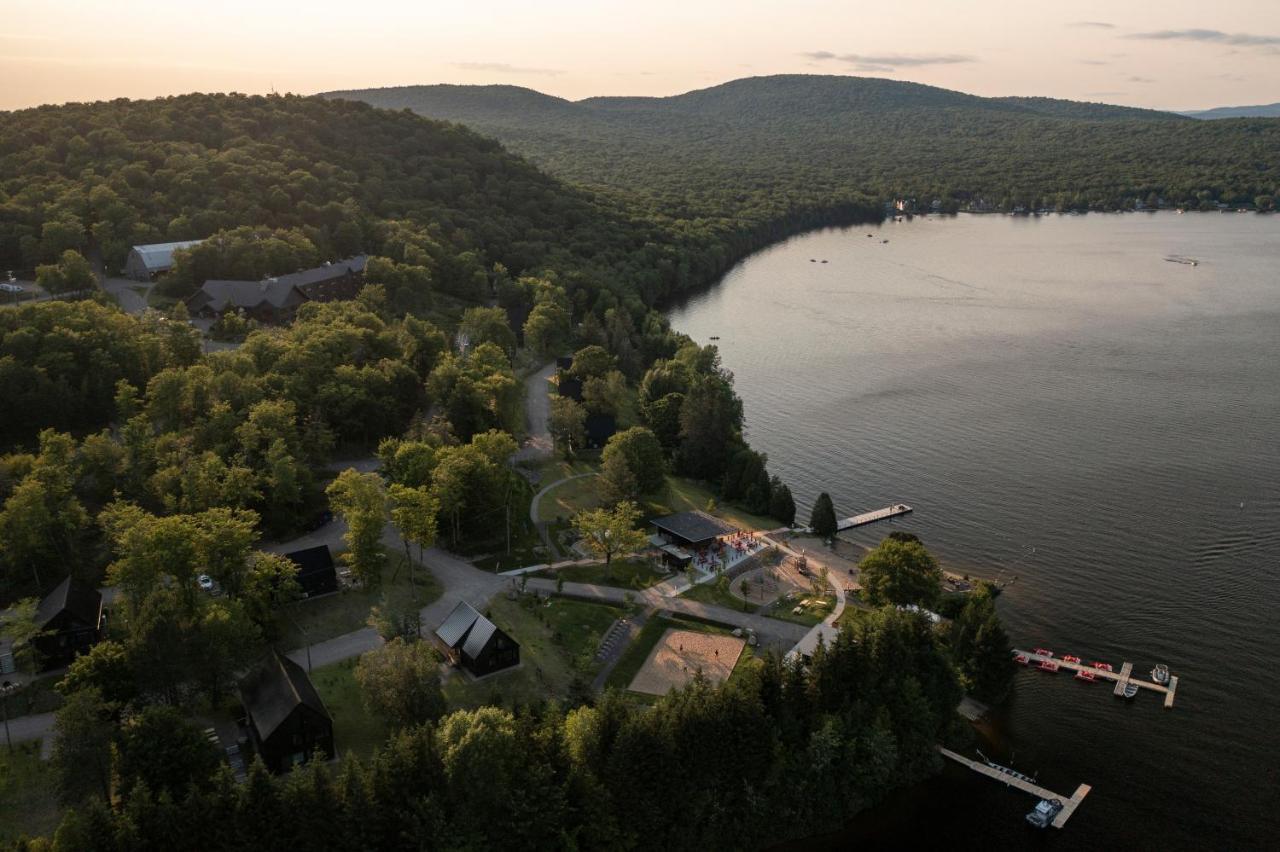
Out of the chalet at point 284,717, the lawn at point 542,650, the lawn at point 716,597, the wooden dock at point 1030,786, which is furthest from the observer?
the lawn at point 716,597

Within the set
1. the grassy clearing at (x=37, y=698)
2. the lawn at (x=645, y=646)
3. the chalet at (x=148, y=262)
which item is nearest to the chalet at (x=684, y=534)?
the lawn at (x=645, y=646)

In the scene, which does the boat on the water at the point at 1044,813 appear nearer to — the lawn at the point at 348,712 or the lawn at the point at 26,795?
the lawn at the point at 348,712

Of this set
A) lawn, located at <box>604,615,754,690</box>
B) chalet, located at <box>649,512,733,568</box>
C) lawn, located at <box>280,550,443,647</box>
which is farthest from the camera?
chalet, located at <box>649,512,733,568</box>

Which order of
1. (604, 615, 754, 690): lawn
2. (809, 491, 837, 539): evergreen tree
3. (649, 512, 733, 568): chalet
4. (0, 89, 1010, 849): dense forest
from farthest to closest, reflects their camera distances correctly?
(809, 491, 837, 539): evergreen tree < (649, 512, 733, 568): chalet < (604, 615, 754, 690): lawn < (0, 89, 1010, 849): dense forest

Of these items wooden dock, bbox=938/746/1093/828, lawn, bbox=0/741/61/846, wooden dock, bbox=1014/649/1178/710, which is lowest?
wooden dock, bbox=938/746/1093/828

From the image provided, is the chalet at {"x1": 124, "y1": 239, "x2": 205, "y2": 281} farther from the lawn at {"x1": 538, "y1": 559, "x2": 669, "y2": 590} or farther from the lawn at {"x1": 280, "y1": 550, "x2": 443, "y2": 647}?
the lawn at {"x1": 538, "y1": 559, "x2": 669, "y2": 590}

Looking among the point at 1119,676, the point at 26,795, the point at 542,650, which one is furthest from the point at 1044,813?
the point at 26,795

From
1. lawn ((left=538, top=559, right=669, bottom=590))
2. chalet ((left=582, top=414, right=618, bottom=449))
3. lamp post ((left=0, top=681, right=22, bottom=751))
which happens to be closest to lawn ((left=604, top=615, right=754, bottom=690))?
lawn ((left=538, top=559, right=669, bottom=590))
